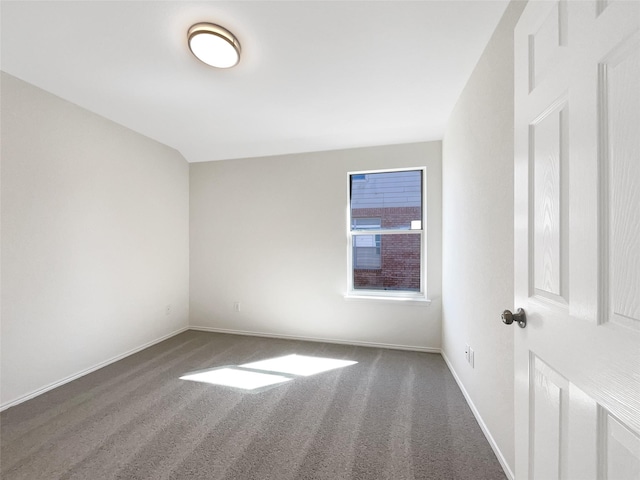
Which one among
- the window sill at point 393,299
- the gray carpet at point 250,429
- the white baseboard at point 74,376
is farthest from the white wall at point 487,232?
the white baseboard at point 74,376

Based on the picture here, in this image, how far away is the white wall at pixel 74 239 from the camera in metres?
2.10

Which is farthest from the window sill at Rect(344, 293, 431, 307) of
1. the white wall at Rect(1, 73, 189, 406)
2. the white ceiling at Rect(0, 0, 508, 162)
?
the white wall at Rect(1, 73, 189, 406)

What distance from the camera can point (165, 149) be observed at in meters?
3.55

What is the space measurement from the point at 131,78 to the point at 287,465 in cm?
293

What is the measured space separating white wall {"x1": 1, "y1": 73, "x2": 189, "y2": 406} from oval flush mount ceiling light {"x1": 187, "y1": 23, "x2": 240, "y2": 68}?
5.37ft

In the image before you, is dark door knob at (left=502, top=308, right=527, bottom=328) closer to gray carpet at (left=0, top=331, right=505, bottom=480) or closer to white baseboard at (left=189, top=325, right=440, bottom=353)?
gray carpet at (left=0, top=331, right=505, bottom=480)

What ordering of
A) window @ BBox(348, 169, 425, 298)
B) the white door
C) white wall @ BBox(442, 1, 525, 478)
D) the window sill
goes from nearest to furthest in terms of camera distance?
the white door < white wall @ BBox(442, 1, 525, 478) < the window sill < window @ BBox(348, 169, 425, 298)

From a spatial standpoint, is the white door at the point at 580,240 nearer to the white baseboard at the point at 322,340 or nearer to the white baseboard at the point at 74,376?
the white baseboard at the point at 322,340

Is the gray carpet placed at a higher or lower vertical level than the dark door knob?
lower

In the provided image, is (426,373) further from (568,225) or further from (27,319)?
(27,319)

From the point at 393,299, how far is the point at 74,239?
3.32m

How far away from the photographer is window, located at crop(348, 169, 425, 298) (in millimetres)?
3307

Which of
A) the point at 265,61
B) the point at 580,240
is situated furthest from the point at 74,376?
the point at 580,240

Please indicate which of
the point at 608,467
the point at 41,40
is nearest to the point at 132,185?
the point at 41,40
